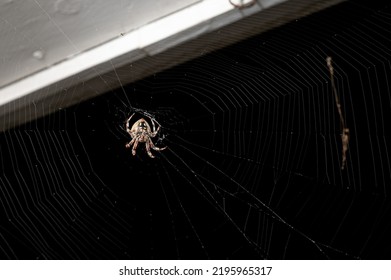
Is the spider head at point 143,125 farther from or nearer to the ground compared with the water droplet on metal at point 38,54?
nearer to the ground

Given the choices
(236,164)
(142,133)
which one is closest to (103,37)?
(236,164)

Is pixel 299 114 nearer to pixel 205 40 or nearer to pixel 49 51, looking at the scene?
pixel 205 40

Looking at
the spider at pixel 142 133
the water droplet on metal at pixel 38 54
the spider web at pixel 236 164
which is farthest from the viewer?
the spider at pixel 142 133

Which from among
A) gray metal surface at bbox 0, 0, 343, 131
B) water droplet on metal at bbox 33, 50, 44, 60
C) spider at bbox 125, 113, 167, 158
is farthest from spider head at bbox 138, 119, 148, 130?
water droplet on metal at bbox 33, 50, 44, 60

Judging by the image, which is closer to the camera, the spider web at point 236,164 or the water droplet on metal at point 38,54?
the water droplet on metal at point 38,54

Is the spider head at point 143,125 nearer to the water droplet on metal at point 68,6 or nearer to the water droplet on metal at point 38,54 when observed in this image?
the water droplet on metal at point 38,54

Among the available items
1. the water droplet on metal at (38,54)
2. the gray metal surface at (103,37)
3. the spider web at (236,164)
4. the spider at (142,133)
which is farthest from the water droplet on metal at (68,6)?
the spider at (142,133)

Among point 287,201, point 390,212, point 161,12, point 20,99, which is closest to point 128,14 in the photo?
point 161,12

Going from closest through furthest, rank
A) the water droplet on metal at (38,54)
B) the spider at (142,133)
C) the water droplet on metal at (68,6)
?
the water droplet on metal at (68,6), the water droplet on metal at (38,54), the spider at (142,133)

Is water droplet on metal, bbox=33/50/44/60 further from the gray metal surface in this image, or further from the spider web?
the spider web
